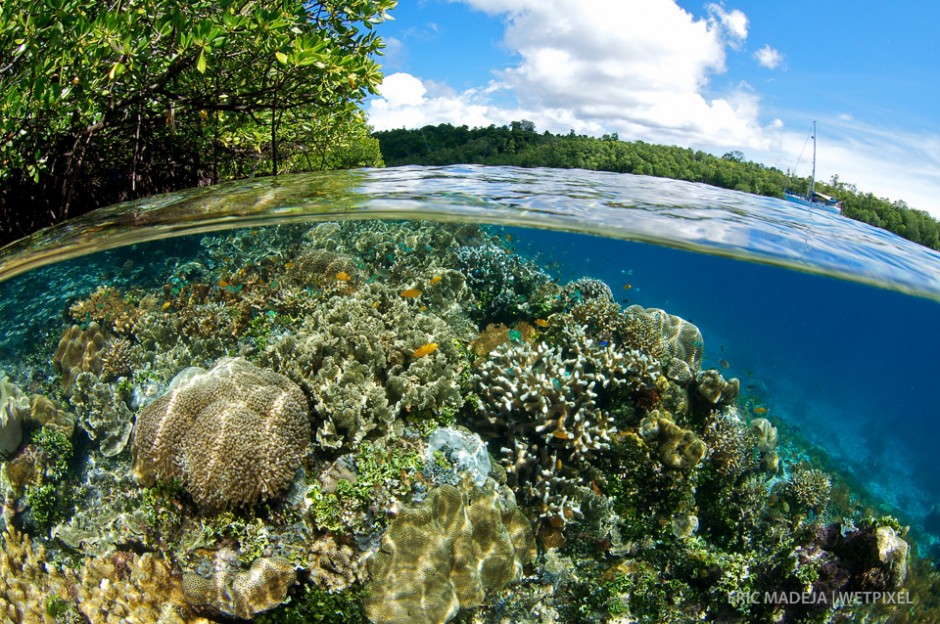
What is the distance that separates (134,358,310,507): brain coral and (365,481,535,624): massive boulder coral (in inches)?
54.0

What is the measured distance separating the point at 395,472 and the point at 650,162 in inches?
698

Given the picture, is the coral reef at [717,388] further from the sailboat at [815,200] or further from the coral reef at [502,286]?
the sailboat at [815,200]

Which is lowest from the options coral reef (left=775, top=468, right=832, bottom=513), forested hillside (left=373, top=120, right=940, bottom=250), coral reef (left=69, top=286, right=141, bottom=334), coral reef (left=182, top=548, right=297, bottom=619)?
coral reef (left=182, top=548, right=297, bottom=619)

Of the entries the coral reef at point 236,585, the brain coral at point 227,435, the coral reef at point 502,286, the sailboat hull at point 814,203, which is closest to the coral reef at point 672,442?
the coral reef at point 502,286

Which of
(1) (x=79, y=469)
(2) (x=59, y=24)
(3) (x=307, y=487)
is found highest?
(2) (x=59, y=24)

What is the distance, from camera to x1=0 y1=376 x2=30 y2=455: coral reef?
263 inches

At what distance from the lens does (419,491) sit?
16.7ft

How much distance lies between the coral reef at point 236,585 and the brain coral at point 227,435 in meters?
0.60

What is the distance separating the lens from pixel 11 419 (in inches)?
267

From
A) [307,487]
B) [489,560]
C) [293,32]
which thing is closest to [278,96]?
[293,32]

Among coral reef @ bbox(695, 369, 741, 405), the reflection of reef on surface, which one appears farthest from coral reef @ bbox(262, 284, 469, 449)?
coral reef @ bbox(695, 369, 741, 405)

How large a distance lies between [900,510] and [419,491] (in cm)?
815

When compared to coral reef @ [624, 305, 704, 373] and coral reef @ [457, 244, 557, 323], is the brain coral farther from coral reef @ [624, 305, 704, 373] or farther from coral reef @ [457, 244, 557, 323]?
coral reef @ [624, 305, 704, 373]

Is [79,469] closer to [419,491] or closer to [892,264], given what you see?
[419,491]
